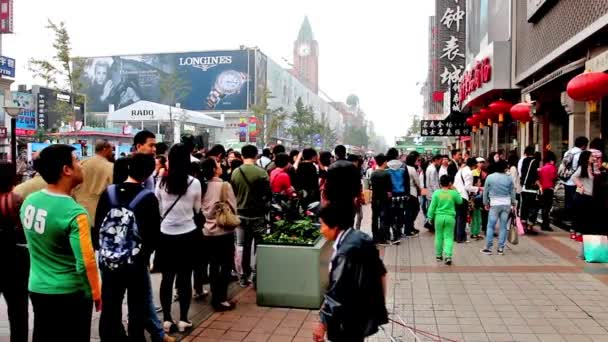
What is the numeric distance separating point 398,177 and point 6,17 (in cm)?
3679

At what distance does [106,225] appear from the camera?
4141mm

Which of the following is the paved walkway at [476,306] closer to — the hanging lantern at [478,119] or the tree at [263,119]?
the hanging lantern at [478,119]

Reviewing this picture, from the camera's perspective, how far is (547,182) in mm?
11609

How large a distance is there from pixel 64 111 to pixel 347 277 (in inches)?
1310

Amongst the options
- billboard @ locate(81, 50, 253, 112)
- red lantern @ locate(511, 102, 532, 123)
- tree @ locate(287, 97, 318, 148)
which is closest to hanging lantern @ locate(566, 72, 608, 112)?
red lantern @ locate(511, 102, 532, 123)

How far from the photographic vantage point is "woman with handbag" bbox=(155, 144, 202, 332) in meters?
5.22

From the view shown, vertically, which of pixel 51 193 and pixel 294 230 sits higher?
pixel 51 193

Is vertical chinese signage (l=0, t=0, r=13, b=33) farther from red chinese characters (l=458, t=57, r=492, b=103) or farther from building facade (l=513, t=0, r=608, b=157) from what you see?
building facade (l=513, t=0, r=608, b=157)

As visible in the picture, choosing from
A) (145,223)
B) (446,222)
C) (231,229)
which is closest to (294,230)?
(231,229)

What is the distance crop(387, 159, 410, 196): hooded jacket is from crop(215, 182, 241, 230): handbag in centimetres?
528

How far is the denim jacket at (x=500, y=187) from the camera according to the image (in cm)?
905

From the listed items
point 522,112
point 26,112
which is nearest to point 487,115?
point 522,112

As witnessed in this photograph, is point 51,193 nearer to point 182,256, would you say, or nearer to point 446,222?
point 182,256

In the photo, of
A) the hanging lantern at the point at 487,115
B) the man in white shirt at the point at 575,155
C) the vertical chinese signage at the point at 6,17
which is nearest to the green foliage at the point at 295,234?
the man in white shirt at the point at 575,155
